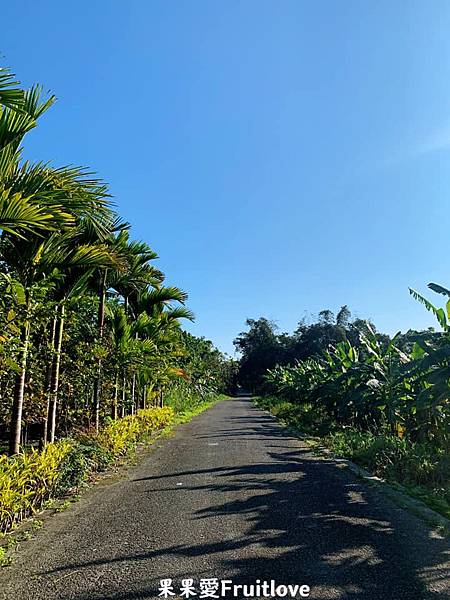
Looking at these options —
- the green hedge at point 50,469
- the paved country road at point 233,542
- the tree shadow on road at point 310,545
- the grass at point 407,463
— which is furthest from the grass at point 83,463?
the grass at point 407,463

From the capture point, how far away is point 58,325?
25.7ft

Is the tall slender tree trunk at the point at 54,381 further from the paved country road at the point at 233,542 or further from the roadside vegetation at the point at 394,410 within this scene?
the roadside vegetation at the point at 394,410

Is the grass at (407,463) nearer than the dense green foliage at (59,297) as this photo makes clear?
No

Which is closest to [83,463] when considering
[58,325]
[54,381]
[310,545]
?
[54,381]

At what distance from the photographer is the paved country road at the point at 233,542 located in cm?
374

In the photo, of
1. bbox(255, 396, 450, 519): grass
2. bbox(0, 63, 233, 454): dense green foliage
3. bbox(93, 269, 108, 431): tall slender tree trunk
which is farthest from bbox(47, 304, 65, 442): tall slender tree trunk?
bbox(255, 396, 450, 519): grass

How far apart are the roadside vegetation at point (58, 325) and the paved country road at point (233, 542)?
0.74m

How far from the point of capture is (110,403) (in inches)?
475

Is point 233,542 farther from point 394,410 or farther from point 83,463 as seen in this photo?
point 394,410

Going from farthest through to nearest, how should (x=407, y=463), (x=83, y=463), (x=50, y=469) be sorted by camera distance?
(x=407, y=463)
(x=83, y=463)
(x=50, y=469)

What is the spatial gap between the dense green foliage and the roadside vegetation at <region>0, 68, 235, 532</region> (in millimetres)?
19

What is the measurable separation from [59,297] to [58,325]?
22.0 inches

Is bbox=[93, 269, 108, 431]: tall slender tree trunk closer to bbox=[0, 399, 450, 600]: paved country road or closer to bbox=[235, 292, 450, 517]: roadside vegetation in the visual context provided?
bbox=[0, 399, 450, 600]: paved country road

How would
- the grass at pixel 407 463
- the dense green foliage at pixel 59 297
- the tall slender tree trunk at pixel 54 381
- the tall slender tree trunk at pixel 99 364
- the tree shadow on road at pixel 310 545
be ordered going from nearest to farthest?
the tree shadow on road at pixel 310 545, the dense green foliage at pixel 59 297, the grass at pixel 407 463, the tall slender tree trunk at pixel 54 381, the tall slender tree trunk at pixel 99 364
